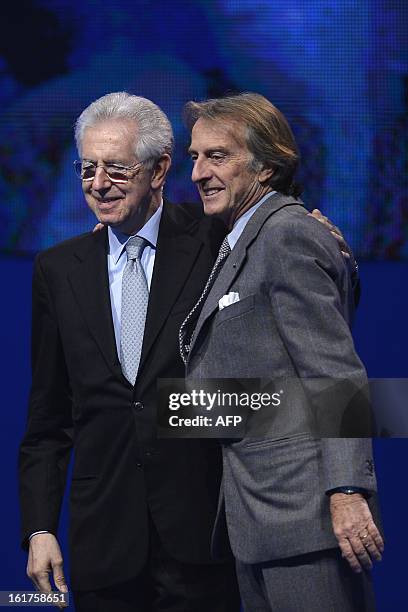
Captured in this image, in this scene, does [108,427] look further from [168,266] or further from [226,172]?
[226,172]

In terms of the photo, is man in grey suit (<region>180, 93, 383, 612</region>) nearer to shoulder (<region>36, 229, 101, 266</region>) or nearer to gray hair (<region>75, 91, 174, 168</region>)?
gray hair (<region>75, 91, 174, 168</region>)

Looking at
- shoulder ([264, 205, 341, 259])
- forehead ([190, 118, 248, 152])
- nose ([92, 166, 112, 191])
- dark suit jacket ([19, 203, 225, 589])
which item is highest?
forehead ([190, 118, 248, 152])

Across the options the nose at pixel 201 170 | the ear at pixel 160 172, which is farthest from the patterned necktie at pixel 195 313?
the ear at pixel 160 172

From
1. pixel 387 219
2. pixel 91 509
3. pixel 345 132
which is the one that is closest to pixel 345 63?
pixel 345 132

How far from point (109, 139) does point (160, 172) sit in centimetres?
13

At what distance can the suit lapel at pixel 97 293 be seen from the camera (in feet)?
6.95

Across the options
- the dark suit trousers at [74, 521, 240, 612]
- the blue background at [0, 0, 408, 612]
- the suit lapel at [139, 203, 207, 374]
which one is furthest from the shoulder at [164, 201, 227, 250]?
the blue background at [0, 0, 408, 612]

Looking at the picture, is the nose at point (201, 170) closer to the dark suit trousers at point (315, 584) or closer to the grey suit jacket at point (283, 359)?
the grey suit jacket at point (283, 359)

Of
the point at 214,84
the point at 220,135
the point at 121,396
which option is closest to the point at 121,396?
the point at 121,396

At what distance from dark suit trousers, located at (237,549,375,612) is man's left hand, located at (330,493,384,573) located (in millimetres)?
68

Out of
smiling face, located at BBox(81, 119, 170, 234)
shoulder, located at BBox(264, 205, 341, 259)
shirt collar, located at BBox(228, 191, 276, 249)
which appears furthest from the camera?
smiling face, located at BBox(81, 119, 170, 234)

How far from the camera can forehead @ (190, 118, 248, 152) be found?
207cm

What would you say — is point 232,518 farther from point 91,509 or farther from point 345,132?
point 345,132

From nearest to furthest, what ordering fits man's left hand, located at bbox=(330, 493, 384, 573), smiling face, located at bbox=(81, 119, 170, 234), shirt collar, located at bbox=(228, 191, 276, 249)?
man's left hand, located at bbox=(330, 493, 384, 573), shirt collar, located at bbox=(228, 191, 276, 249), smiling face, located at bbox=(81, 119, 170, 234)
